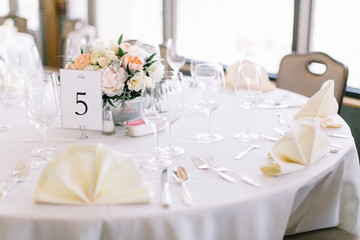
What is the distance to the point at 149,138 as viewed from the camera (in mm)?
1536

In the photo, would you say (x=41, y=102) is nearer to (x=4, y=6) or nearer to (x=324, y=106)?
(x=324, y=106)

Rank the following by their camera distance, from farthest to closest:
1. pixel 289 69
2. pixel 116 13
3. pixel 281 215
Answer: pixel 116 13, pixel 289 69, pixel 281 215

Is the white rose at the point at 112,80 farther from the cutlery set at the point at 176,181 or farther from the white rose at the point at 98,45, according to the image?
the cutlery set at the point at 176,181

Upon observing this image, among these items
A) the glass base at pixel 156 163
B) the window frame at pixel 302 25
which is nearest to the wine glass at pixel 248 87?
the glass base at pixel 156 163

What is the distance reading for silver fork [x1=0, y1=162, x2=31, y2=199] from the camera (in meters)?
1.09

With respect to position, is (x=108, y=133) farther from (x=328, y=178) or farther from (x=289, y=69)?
(x=289, y=69)

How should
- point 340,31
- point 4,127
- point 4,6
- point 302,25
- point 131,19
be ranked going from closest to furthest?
point 4,127, point 340,31, point 302,25, point 131,19, point 4,6

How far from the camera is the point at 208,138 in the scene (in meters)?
1.54

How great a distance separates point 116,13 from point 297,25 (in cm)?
298

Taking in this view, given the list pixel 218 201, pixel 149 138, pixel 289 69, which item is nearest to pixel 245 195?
pixel 218 201

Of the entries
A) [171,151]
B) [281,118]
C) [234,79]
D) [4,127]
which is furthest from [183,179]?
[234,79]

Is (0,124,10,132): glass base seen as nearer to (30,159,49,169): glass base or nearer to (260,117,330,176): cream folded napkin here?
(30,159,49,169): glass base

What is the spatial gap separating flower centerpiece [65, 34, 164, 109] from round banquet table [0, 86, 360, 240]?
0.53 feet

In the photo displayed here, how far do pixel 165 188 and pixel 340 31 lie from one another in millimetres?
2611
